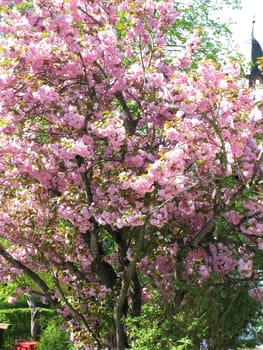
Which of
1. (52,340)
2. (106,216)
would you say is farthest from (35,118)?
(52,340)

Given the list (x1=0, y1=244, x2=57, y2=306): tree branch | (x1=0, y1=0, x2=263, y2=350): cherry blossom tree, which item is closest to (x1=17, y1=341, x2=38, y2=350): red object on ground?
(x1=0, y1=244, x2=57, y2=306): tree branch

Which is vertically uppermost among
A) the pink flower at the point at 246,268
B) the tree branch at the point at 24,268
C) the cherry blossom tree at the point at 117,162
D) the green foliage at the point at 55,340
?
the cherry blossom tree at the point at 117,162

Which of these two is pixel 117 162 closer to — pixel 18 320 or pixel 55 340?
pixel 55 340

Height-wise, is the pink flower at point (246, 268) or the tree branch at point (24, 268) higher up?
the tree branch at point (24, 268)

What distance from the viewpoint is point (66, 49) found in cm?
761

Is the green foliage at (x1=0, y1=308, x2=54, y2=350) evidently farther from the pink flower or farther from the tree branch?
the pink flower

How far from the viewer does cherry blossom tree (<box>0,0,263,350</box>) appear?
6.92 metres

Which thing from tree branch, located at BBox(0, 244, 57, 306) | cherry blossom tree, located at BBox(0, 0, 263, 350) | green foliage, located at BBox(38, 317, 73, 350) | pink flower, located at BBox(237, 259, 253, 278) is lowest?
green foliage, located at BBox(38, 317, 73, 350)

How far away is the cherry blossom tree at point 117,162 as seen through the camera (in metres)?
6.92

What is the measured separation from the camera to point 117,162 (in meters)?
8.20

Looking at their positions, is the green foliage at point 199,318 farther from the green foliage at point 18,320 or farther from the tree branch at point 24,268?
the green foliage at point 18,320

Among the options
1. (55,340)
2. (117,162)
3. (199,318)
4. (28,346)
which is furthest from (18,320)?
(199,318)

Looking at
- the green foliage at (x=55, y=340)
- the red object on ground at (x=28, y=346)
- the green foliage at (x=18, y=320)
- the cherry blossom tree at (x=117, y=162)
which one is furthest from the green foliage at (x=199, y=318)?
the green foliage at (x=18, y=320)

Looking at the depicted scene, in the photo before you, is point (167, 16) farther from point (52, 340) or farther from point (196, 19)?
point (196, 19)
